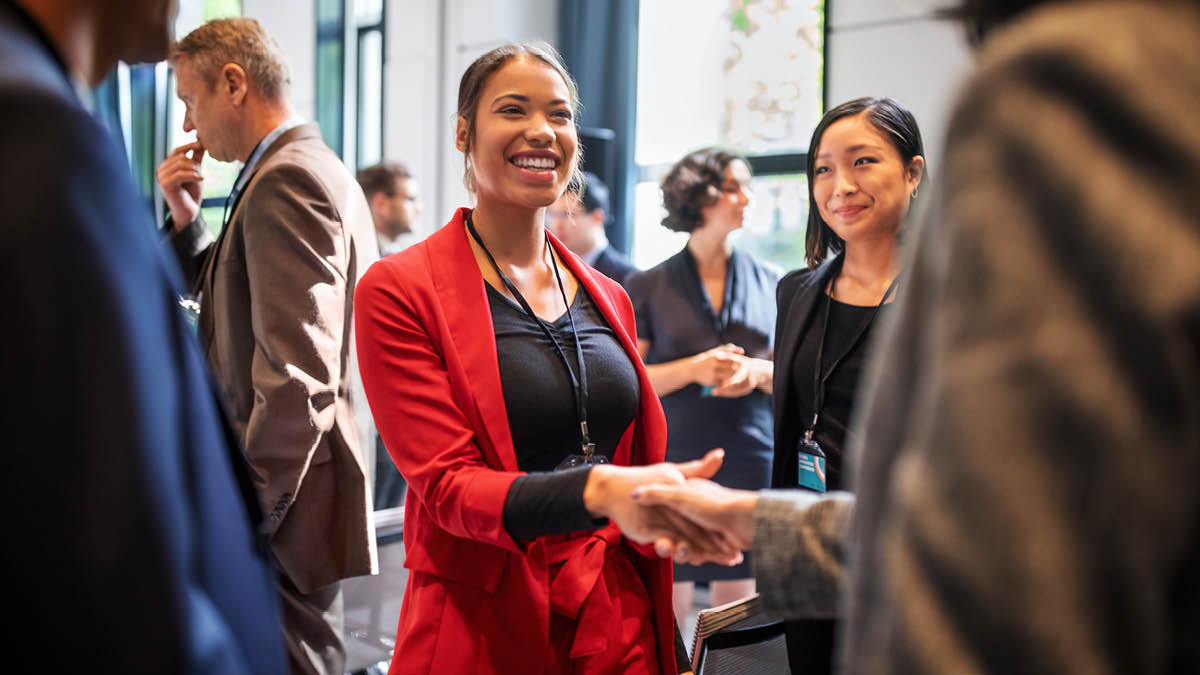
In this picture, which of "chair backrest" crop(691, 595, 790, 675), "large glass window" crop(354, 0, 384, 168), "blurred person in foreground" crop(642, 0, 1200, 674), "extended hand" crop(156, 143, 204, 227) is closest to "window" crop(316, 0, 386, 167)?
"large glass window" crop(354, 0, 384, 168)

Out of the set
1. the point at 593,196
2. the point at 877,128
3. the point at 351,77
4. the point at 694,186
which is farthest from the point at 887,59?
the point at 351,77

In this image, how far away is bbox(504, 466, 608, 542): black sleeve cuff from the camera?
1414mm

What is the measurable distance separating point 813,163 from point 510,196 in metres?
0.88

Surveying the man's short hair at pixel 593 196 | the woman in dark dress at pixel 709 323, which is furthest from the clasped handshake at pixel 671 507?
the man's short hair at pixel 593 196

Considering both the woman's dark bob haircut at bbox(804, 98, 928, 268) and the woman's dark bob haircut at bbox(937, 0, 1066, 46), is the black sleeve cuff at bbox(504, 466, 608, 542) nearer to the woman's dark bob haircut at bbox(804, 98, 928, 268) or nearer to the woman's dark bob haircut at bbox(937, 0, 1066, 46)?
the woman's dark bob haircut at bbox(937, 0, 1066, 46)

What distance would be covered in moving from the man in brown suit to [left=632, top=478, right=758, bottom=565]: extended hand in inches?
41.6

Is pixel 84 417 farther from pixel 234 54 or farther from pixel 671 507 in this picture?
pixel 234 54

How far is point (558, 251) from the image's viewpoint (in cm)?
194

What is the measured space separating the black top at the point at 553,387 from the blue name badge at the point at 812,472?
48 centimetres

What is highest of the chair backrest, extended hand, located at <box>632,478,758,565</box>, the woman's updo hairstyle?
the woman's updo hairstyle

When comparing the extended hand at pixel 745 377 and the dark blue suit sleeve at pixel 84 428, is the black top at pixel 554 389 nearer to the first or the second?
the dark blue suit sleeve at pixel 84 428

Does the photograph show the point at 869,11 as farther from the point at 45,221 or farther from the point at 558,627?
the point at 45,221

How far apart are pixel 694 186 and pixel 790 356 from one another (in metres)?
1.84

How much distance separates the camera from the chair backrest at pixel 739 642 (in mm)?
1557
